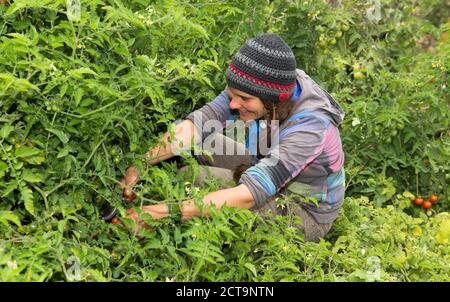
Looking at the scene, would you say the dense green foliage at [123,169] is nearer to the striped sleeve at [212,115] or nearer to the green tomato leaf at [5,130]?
the green tomato leaf at [5,130]

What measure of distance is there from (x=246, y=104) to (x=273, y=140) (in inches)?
9.6

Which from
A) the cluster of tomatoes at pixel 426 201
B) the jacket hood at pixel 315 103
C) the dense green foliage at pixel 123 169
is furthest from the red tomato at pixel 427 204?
the jacket hood at pixel 315 103

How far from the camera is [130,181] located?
3.48 meters

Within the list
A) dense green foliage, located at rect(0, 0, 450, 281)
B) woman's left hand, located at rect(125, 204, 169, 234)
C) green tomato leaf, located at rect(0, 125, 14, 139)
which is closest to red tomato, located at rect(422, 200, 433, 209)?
dense green foliage, located at rect(0, 0, 450, 281)

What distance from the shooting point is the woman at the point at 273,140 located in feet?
11.3

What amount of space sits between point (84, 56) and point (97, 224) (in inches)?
29.9

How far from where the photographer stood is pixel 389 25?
541 cm

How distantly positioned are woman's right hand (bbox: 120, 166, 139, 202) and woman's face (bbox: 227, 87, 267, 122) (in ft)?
1.96

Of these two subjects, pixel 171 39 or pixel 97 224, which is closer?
pixel 97 224

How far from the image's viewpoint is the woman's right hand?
3.45 meters

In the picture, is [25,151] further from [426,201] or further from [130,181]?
[426,201]

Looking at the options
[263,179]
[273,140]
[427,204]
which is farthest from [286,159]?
[427,204]
